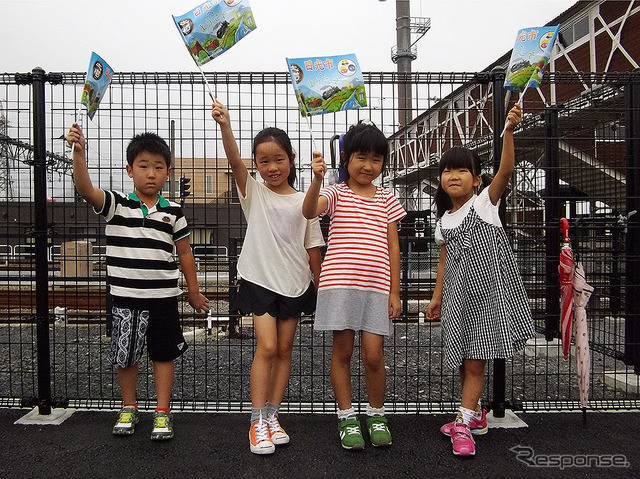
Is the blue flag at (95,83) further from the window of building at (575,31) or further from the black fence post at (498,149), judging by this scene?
the window of building at (575,31)

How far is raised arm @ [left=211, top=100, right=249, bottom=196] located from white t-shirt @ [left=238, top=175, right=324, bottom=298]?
0.04 metres

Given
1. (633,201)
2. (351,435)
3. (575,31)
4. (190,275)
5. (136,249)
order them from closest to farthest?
1. (351,435)
2. (136,249)
3. (190,275)
4. (633,201)
5. (575,31)

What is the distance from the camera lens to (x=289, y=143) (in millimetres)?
2600

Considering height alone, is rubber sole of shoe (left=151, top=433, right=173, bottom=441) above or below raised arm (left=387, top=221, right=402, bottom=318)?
below

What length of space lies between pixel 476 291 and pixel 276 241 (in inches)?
44.5

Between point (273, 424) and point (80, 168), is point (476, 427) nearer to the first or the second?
point (273, 424)

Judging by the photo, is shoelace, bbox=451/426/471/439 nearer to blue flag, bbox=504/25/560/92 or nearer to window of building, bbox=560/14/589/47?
blue flag, bbox=504/25/560/92

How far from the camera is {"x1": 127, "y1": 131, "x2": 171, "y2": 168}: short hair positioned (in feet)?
8.67

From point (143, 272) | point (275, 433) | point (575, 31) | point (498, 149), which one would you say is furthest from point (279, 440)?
point (575, 31)

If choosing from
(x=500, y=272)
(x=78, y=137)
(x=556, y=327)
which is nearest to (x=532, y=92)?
(x=556, y=327)

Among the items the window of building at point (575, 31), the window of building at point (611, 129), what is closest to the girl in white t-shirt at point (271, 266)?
the window of building at point (611, 129)

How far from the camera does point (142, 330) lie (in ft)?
8.52

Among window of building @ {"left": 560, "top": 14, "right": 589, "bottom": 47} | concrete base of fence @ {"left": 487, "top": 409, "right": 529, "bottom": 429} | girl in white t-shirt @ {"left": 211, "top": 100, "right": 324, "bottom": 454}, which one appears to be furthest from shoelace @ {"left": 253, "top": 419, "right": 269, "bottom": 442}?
window of building @ {"left": 560, "top": 14, "right": 589, "bottom": 47}

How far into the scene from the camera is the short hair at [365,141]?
2.54 metres
